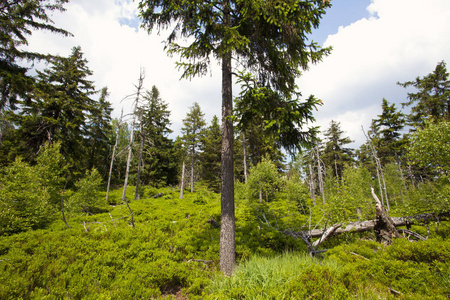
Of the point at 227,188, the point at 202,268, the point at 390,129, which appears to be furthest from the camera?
the point at 390,129

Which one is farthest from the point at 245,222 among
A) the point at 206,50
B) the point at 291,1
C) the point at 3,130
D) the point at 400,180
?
the point at 400,180

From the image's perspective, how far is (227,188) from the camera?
570 centimetres

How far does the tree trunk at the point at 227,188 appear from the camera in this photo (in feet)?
17.4

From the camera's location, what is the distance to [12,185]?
8953mm

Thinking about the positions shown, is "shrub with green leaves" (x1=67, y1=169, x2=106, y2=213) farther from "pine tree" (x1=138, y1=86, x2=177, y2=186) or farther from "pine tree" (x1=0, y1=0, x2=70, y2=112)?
"pine tree" (x1=138, y1=86, x2=177, y2=186)

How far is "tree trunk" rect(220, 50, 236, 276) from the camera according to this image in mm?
5289

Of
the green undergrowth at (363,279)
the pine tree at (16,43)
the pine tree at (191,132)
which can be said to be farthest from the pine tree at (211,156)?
the green undergrowth at (363,279)

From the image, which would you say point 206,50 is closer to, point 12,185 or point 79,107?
point 12,185

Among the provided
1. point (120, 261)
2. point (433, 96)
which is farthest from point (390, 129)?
point (120, 261)

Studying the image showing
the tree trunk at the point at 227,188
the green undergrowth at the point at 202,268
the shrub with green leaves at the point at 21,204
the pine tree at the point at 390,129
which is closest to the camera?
the green undergrowth at the point at 202,268

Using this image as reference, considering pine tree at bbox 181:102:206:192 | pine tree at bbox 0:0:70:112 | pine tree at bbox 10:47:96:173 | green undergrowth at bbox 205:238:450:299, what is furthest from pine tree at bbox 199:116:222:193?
green undergrowth at bbox 205:238:450:299

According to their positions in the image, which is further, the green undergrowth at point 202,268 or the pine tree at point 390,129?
the pine tree at point 390,129

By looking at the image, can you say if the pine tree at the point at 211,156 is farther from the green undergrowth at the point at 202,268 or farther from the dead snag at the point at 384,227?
the dead snag at the point at 384,227

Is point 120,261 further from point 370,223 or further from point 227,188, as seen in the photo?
point 370,223
